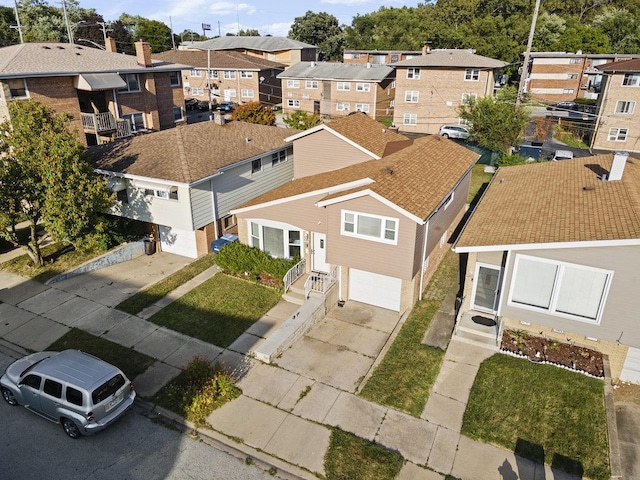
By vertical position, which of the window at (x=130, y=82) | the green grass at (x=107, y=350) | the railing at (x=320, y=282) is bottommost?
the green grass at (x=107, y=350)

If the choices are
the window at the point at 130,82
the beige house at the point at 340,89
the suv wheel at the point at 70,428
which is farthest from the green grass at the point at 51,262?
the beige house at the point at 340,89

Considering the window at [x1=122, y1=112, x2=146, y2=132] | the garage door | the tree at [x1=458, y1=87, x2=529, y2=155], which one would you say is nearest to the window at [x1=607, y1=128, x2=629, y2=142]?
the tree at [x1=458, y1=87, x2=529, y2=155]

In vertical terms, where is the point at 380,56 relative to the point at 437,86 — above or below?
above

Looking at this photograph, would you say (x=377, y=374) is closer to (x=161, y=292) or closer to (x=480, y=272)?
(x=480, y=272)

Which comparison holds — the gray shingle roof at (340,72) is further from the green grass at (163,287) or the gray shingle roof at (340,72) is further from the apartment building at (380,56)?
the green grass at (163,287)

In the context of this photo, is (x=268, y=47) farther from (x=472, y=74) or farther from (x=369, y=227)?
(x=369, y=227)

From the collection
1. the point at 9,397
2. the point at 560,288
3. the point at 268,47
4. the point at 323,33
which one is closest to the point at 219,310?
the point at 9,397
